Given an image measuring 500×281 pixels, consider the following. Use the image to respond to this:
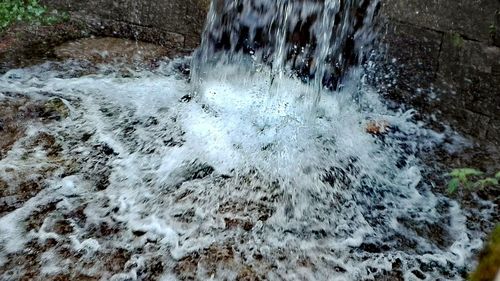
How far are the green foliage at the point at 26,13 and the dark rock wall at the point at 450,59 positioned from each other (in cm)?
307

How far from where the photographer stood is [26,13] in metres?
4.28

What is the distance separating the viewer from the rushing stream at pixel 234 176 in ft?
7.49

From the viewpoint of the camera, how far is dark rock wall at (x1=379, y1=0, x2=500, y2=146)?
3291mm

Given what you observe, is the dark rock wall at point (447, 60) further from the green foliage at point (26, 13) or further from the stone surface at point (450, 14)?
the green foliage at point (26, 13)

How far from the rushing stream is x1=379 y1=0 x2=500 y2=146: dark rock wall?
0.22 m

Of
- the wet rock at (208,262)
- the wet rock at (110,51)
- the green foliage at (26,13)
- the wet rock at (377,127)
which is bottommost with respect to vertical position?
the wet rock at (208,262)

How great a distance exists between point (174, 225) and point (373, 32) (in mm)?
2365

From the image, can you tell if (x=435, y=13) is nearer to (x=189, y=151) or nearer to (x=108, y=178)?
(x=189, y=151)

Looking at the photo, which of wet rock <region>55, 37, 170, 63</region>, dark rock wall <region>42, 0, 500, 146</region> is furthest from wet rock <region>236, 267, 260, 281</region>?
wet rock <region>55, 37, 170, 63</region>

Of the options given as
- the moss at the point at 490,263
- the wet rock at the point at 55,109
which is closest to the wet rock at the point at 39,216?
the wet rock at the point at 55,109

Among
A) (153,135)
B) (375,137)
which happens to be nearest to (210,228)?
(153,135)

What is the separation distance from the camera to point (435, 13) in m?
3.45

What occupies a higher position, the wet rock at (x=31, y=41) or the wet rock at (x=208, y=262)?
the wet rock at (x=31, y=41)

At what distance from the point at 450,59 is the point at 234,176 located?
1.95 m
